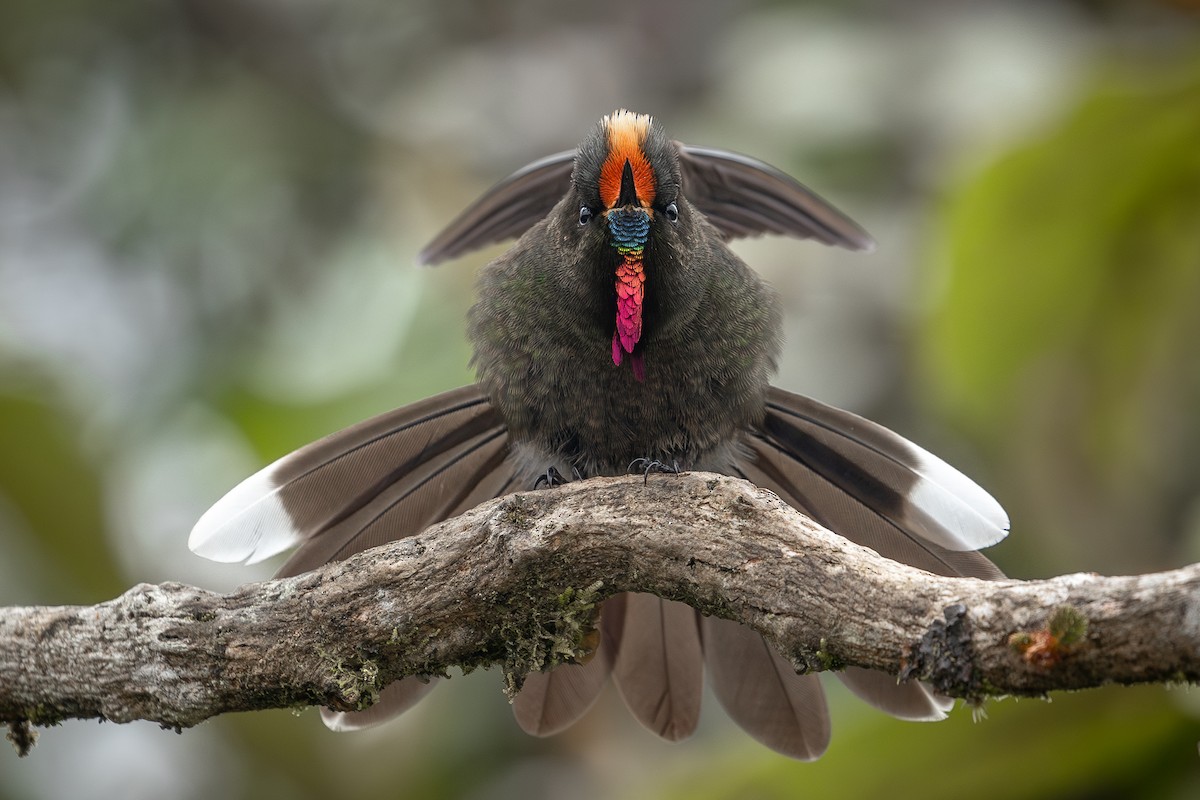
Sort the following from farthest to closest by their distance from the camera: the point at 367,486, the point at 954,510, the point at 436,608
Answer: the point at 367,486 < the point at 954,510 < the point at 436,608

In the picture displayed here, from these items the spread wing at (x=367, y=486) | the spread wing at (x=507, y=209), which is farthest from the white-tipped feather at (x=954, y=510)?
the spread wing at (x=507, y=209)

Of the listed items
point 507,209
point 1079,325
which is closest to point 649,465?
point 507,209

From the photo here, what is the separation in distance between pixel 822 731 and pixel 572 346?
1.22m

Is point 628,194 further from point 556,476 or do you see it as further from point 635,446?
point 556,476

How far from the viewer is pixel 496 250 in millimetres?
5402

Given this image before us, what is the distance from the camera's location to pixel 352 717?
328 centimetres

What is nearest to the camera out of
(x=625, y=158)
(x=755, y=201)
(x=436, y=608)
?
(x=436, y=608)

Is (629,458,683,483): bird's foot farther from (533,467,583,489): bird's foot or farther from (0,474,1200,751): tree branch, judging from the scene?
(0,474,1200,751): tree branch

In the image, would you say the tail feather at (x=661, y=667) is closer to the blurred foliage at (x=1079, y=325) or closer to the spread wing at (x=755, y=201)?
the spread wing at (x=755, y=201)

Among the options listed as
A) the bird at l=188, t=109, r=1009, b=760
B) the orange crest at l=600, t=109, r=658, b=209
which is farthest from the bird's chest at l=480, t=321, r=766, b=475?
the orange crest at l=600, t=109, r=658, b=209

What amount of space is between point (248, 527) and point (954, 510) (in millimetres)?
1739

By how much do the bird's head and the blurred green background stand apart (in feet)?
5.33

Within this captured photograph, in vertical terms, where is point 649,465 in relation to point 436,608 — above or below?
above

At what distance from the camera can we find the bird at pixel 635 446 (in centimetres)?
311
